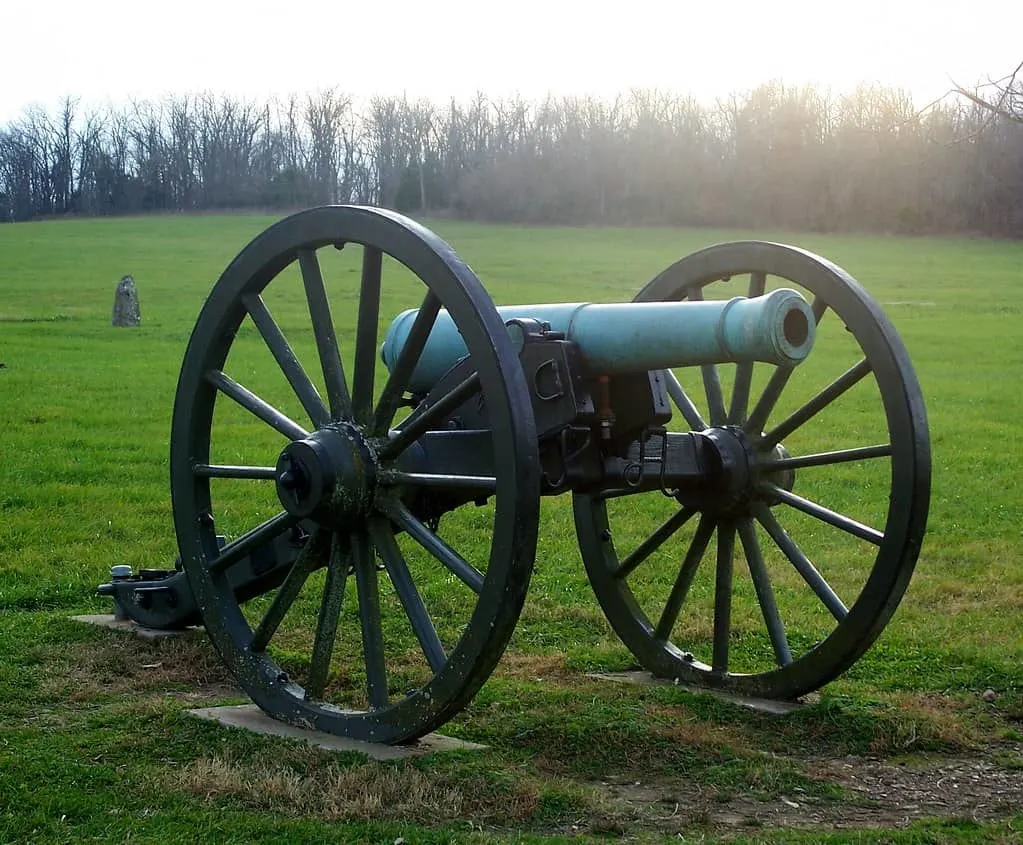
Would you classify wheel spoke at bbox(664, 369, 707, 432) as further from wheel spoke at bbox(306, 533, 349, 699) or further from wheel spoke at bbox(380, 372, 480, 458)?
wheel spoke at bbox(306, 533, 349, 699)

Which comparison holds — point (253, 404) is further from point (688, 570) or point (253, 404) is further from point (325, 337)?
point (688, 570)

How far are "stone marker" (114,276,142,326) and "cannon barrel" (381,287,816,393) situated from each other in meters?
22.5

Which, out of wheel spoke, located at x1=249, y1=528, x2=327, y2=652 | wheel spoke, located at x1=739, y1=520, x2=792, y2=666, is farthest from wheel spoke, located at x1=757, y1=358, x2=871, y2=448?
wheel spoke, located at x1=249, y1=528, x2=327, y2=652

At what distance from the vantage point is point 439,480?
194 inches

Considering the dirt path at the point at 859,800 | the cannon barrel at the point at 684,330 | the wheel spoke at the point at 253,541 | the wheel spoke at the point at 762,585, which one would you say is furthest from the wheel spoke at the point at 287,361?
the wheel spoke at the point at 762,585

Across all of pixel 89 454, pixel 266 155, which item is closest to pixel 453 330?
pixel 89 454

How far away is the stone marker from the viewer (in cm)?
2670

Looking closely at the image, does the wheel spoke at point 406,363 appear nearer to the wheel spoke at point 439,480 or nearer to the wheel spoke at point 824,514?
the wheel spoke at point 439,480

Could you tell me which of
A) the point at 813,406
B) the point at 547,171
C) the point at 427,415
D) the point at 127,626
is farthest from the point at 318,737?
the point at 547,171

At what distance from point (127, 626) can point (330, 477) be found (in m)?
2.39

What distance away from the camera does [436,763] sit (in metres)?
4.89

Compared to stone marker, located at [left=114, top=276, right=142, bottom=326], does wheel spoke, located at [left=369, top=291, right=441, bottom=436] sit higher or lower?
higher

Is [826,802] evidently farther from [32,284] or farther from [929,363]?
[32,284]

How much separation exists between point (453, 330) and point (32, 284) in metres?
35.4
